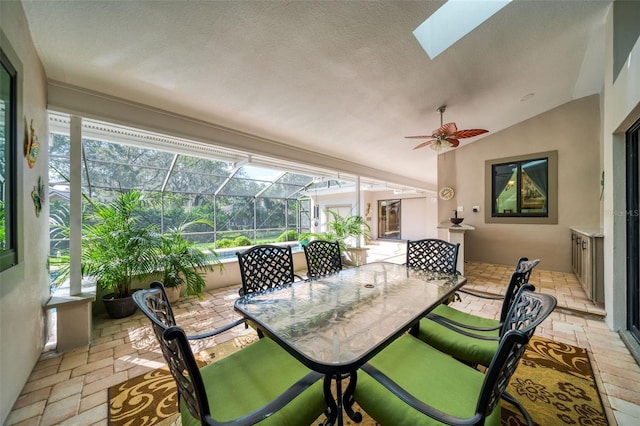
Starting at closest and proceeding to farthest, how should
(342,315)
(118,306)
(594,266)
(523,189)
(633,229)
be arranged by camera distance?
(342,315)
(633,229)
(118,306)
(594,266)
(523,189)

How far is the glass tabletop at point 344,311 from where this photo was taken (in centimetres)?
107

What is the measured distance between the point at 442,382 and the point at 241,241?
5921mm

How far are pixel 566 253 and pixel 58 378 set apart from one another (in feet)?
23.5

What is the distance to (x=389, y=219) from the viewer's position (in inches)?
441

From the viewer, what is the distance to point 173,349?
84 cm

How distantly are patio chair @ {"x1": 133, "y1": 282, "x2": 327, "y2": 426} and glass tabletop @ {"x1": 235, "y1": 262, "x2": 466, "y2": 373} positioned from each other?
0.48 ft

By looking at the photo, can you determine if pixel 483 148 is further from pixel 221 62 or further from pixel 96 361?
pixel 96 361

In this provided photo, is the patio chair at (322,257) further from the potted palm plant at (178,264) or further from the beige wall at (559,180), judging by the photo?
the beige wall at (559,180)

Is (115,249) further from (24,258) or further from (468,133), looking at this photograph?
(468,133)

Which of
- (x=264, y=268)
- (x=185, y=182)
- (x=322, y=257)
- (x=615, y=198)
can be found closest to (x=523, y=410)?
(x=322, y=257)

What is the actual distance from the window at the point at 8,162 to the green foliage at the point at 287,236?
586 centimetres

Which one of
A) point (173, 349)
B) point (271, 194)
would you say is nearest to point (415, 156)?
point (271, 194)

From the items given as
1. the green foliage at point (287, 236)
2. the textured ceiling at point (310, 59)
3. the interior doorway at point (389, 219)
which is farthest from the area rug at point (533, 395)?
the interior doorway at point (389, 219)

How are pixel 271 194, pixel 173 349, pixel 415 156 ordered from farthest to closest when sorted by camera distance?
pixel 271 194, pixel 415 156, pixel 173 349
